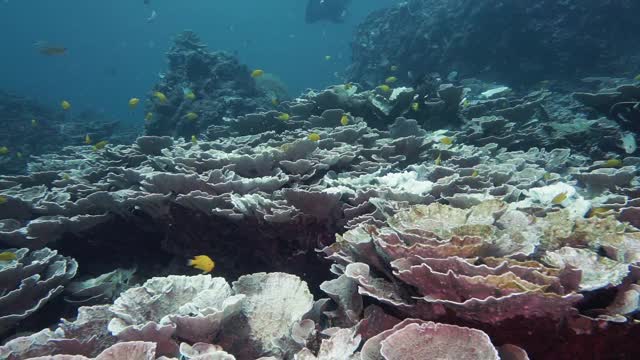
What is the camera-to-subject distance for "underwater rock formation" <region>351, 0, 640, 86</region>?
1595 centimetres

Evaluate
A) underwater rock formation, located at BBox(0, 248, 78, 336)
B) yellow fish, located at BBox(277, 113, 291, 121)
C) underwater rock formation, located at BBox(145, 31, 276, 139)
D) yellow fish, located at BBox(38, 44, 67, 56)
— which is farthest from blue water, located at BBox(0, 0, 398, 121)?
underwater rock formation, located at BBox(0, 248, 78, 336)

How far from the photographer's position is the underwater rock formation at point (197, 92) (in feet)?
42.8

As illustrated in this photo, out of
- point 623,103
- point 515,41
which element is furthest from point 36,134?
point 515,41

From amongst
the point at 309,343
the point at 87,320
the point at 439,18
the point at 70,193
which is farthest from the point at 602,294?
the point at 439,18

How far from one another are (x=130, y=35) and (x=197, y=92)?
162542 mm

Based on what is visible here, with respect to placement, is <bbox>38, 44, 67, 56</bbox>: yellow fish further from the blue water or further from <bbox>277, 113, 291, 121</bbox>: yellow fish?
the blue water

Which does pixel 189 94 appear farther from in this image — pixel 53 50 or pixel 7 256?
pixel 7 256

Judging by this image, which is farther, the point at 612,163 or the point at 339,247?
the point at 612,163

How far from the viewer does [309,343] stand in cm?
242

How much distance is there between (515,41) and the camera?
1678 cm

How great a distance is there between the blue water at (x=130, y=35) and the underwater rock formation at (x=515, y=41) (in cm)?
9887

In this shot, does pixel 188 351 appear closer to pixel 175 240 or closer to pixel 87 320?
pixel 87 320

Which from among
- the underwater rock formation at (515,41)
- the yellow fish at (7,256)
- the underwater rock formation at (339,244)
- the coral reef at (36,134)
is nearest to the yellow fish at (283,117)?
the underwater rock formation at (339,244)

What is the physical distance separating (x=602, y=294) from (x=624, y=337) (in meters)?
0.23
